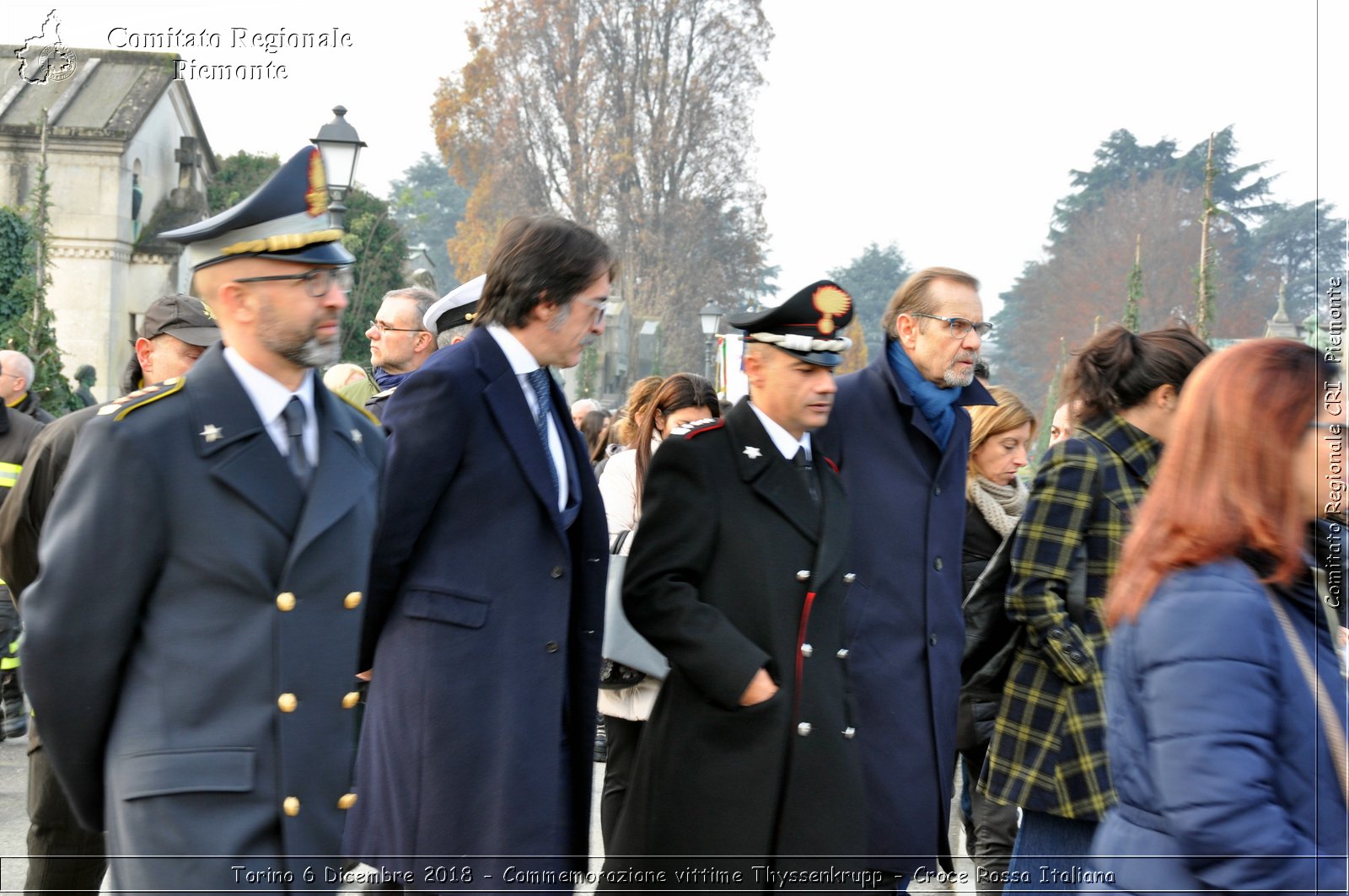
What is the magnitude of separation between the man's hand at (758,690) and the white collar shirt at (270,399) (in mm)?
1450

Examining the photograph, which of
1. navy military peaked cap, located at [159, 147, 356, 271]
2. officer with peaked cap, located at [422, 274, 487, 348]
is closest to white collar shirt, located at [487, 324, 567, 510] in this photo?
navy military peaked cap, located at [159, 147, 356, 271]

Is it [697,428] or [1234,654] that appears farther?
Answer: [697,428]

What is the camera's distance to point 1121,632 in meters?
2.92

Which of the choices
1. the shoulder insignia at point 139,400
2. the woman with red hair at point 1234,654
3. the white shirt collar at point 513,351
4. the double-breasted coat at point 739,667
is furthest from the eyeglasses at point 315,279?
the woman with red hair at point 1234,654

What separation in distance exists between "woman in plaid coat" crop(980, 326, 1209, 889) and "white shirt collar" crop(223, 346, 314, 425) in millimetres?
2525

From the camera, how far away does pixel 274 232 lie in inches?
124

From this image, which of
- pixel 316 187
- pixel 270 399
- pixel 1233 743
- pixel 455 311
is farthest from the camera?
pixel 455 311

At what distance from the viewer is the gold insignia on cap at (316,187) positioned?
10.8 feet

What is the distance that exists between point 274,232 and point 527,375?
3.38 feet

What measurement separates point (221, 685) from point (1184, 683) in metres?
1.89

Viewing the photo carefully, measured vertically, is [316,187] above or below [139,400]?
above

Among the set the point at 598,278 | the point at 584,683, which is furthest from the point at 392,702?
the point at 598,278

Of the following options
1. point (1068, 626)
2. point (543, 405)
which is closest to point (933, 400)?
point (1068, 626)

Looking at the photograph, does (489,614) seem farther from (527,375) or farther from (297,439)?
(297,439)
